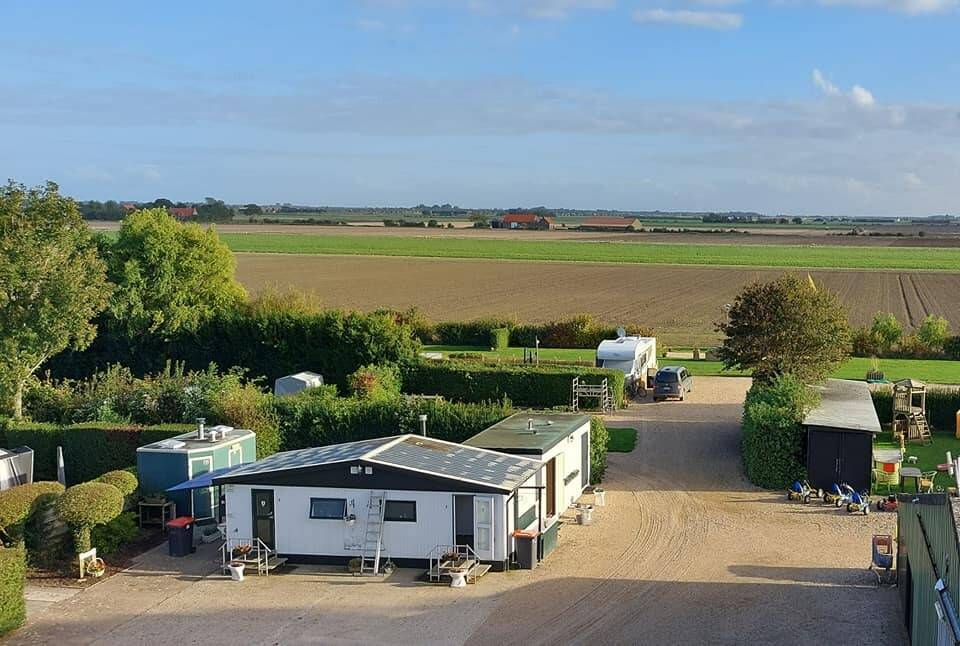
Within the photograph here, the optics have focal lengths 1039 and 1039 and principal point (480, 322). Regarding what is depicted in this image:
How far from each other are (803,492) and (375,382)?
Result: 48.6 feet

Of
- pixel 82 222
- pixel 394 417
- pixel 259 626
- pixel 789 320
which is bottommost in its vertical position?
pixel 259 626

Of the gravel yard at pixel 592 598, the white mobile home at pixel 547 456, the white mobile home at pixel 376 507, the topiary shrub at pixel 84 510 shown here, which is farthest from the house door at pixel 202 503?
the white mobile home at pixel 547 456

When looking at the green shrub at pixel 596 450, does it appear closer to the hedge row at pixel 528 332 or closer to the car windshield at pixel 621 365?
the car windshield at pixel 621 365

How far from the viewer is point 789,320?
3108 centimetres

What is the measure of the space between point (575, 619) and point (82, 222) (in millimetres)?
25403

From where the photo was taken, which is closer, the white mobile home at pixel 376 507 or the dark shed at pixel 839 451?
the white mobile home at pixel 376 507

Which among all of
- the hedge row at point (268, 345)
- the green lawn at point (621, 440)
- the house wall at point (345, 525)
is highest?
the hedge row at point (268, 345)

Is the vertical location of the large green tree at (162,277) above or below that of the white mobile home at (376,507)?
above

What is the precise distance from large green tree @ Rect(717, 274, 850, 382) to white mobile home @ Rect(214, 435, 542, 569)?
13041 millimetres

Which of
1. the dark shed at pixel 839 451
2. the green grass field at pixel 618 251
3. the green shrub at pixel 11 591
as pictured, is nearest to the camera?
the green shrub at pixel 11 591

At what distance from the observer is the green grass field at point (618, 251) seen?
112069mm

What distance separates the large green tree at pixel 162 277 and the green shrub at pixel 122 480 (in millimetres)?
17071

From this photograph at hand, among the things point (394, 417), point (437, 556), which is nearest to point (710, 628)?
point (437, 556)

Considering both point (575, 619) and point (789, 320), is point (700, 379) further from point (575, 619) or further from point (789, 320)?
point (575, 619)
